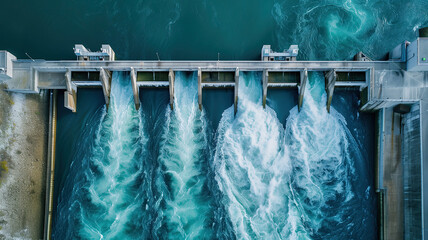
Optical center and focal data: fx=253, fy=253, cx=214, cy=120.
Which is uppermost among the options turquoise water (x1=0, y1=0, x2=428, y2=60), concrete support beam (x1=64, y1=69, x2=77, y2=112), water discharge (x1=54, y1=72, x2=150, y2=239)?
turquoise water (x1=0, y1=0, x2=428, y2=60)

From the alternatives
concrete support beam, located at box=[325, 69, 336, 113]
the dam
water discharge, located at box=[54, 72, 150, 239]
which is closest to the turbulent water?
water discharge, located at box=[54, 72, 150, 239]

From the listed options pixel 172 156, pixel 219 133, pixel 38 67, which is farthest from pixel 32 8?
pixel 219 133

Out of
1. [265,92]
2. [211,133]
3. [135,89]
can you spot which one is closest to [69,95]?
[135,89]

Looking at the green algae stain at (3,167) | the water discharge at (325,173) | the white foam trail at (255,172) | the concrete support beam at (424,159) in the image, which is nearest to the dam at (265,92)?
the concrete support beam at (424,159)

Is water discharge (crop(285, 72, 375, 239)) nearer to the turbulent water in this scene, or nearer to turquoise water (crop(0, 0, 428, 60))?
the turbulent water

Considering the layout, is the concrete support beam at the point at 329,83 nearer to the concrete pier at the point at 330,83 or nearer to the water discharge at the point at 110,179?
the concrete pier at the point at 330,83

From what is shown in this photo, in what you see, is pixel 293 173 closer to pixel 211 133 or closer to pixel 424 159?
pixel 211 133
